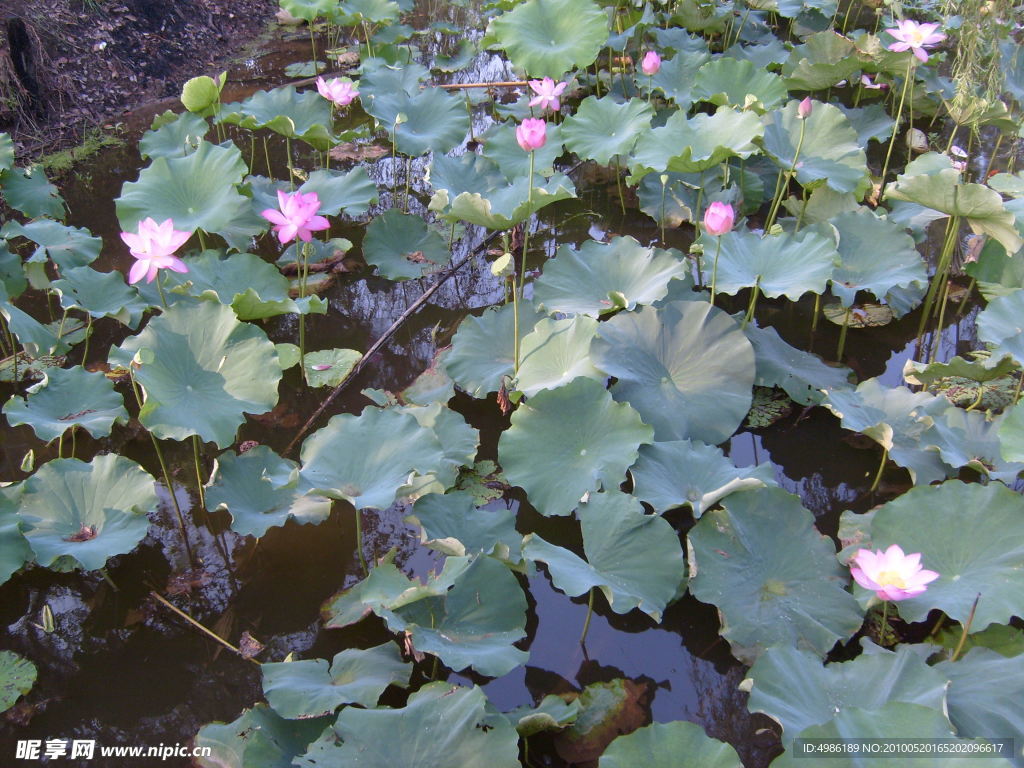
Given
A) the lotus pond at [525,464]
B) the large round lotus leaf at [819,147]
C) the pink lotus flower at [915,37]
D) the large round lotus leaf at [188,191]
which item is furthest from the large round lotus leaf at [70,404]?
the pink lotus flower at [915,37]

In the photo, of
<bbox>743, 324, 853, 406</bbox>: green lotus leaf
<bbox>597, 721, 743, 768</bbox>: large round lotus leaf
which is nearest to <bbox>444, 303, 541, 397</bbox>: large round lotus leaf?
<bbox>743, 324, 853, 406</bbox>: green lotus leaf

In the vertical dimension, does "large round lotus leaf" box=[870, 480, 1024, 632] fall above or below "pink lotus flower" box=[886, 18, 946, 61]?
below

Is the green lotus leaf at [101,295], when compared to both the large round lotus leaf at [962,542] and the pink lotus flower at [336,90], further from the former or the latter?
the large round lotus leaf at [962,542]

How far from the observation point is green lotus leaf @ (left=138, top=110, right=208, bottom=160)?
330 centimetres

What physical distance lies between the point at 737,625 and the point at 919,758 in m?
0.56

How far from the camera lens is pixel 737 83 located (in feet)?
11.2

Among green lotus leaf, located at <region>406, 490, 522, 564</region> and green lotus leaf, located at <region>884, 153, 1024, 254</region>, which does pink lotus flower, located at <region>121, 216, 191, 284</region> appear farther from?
green lotus leaf, located at <region>884, 153, 1024, 254</region>

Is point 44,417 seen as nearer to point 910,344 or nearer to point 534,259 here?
point 534,259

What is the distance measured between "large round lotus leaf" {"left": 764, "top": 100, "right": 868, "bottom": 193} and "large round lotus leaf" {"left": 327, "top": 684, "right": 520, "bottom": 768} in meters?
2.22

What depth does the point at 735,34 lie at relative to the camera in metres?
4.68

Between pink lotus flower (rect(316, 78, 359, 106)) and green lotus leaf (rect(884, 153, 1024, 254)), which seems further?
A: pink lotus flower (rect(316, 78, 359, 106))

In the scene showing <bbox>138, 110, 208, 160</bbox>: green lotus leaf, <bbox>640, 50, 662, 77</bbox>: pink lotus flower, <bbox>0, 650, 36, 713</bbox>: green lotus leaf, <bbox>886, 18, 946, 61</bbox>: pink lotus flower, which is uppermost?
<bbox>886, 18, 946, 61</bbox>: pink lotus flower

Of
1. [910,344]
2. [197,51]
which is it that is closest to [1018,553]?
[910,344]

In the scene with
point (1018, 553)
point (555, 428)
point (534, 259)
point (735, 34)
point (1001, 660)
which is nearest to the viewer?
point (1001, 660)
